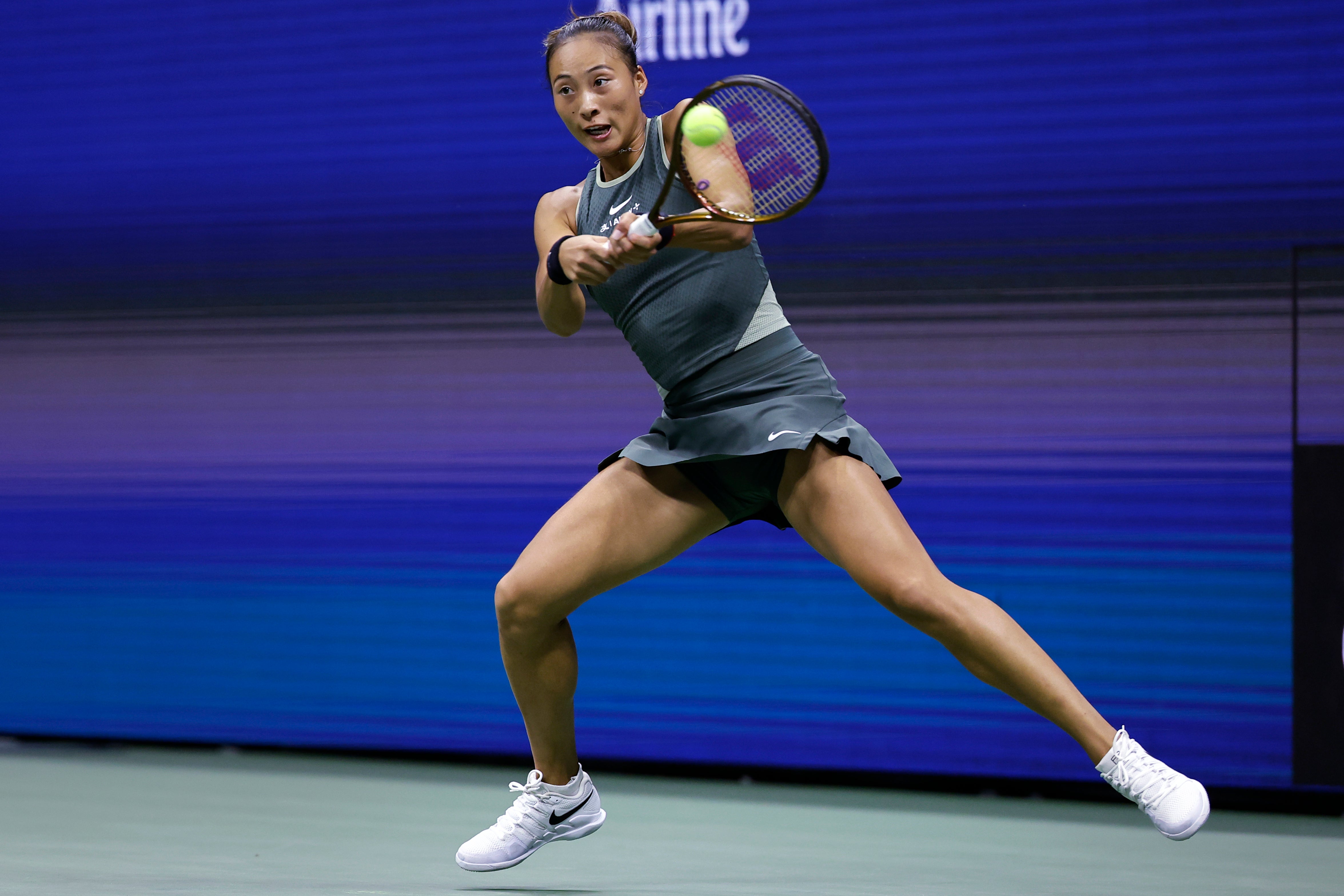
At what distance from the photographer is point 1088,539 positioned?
12.6 feet

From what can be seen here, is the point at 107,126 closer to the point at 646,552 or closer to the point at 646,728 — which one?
the point at 646,728

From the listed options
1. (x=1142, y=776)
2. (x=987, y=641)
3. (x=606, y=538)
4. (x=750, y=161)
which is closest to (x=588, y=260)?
(x=750, y=161)

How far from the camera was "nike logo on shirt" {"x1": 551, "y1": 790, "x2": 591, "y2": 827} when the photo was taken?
2785 mm

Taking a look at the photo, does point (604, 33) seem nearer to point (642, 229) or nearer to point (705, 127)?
point (705, 127)

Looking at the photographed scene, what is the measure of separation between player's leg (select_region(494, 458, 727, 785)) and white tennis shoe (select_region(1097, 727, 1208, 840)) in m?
0.81

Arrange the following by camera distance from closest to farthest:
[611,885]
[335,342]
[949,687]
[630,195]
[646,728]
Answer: [630,195], [611,885], [949,687], [646,728], [335,342]

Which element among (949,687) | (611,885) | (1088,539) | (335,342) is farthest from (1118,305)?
(335,342)

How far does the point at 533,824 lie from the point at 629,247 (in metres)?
1.15

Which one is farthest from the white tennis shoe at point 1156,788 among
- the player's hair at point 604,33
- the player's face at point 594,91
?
the player's hair at point 604,33

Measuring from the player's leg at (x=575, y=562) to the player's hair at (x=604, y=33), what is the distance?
72 centimetres

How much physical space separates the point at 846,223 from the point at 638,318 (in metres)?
1.54

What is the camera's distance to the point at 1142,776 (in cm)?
235

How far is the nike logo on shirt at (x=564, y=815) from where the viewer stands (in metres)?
2.79

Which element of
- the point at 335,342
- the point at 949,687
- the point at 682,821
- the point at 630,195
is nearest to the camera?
the point at 630,195
